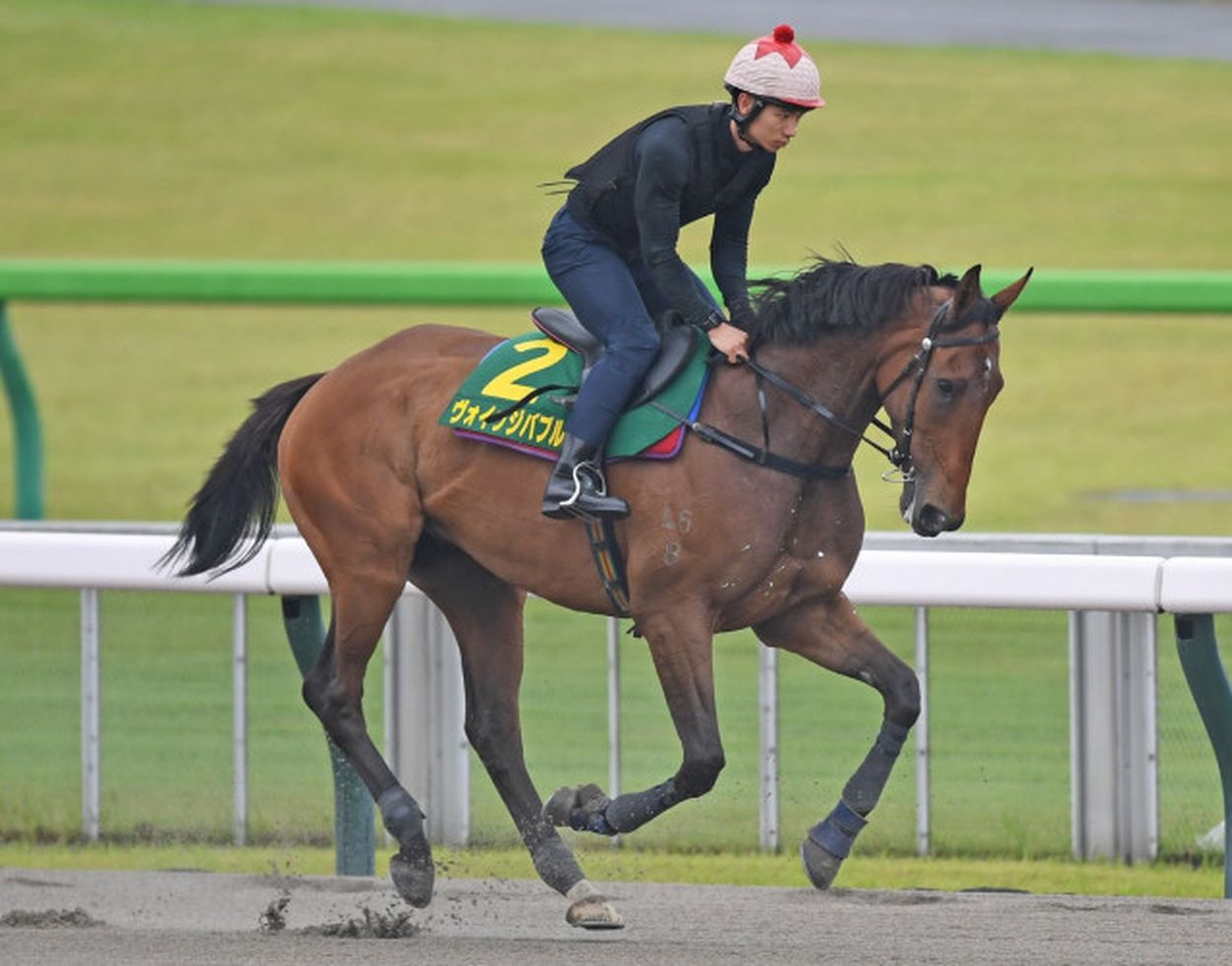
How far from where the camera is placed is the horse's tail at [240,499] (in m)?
6.71

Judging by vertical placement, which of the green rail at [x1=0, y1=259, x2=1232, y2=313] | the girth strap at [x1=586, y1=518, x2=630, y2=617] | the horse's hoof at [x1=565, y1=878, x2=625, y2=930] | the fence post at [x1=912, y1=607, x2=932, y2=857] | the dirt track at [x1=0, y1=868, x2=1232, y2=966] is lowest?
the dirt track at [x1=0, y1=868, x2=1232, y2=966]

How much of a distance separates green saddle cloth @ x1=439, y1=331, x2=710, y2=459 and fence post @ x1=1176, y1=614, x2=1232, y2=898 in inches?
49.0

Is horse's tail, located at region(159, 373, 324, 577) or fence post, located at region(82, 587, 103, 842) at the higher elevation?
horse's tail, located at region(159, 373, 324, 577)

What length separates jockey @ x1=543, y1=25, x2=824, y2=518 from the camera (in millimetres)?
5867

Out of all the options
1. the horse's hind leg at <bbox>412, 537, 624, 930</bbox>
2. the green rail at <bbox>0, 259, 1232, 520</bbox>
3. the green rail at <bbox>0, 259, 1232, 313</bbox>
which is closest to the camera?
the horse's hind leg at <bbox>412, 537, 624, 930</bbox>

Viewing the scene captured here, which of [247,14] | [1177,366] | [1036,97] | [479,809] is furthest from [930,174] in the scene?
[479,809]

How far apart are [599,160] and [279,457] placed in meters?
1.13

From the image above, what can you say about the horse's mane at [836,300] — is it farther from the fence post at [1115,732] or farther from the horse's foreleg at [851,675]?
the fence post at [1115,732]

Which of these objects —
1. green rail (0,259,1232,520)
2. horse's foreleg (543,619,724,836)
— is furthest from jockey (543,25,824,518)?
green rail (0,259,1232,520)

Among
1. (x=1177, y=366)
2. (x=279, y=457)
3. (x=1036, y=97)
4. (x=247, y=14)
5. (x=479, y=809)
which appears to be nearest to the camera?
(x=279, y=457)

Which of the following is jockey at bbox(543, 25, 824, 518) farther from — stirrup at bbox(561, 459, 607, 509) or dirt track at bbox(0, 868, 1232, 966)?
dirt track at bbox(0, 868, 1232, 966)

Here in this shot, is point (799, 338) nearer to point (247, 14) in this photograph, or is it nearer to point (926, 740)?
point (926, 740)

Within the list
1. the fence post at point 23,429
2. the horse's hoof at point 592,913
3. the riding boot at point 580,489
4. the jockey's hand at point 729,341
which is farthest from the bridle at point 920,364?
the fence post at point 23,429

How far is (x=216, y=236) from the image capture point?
19.4 m
